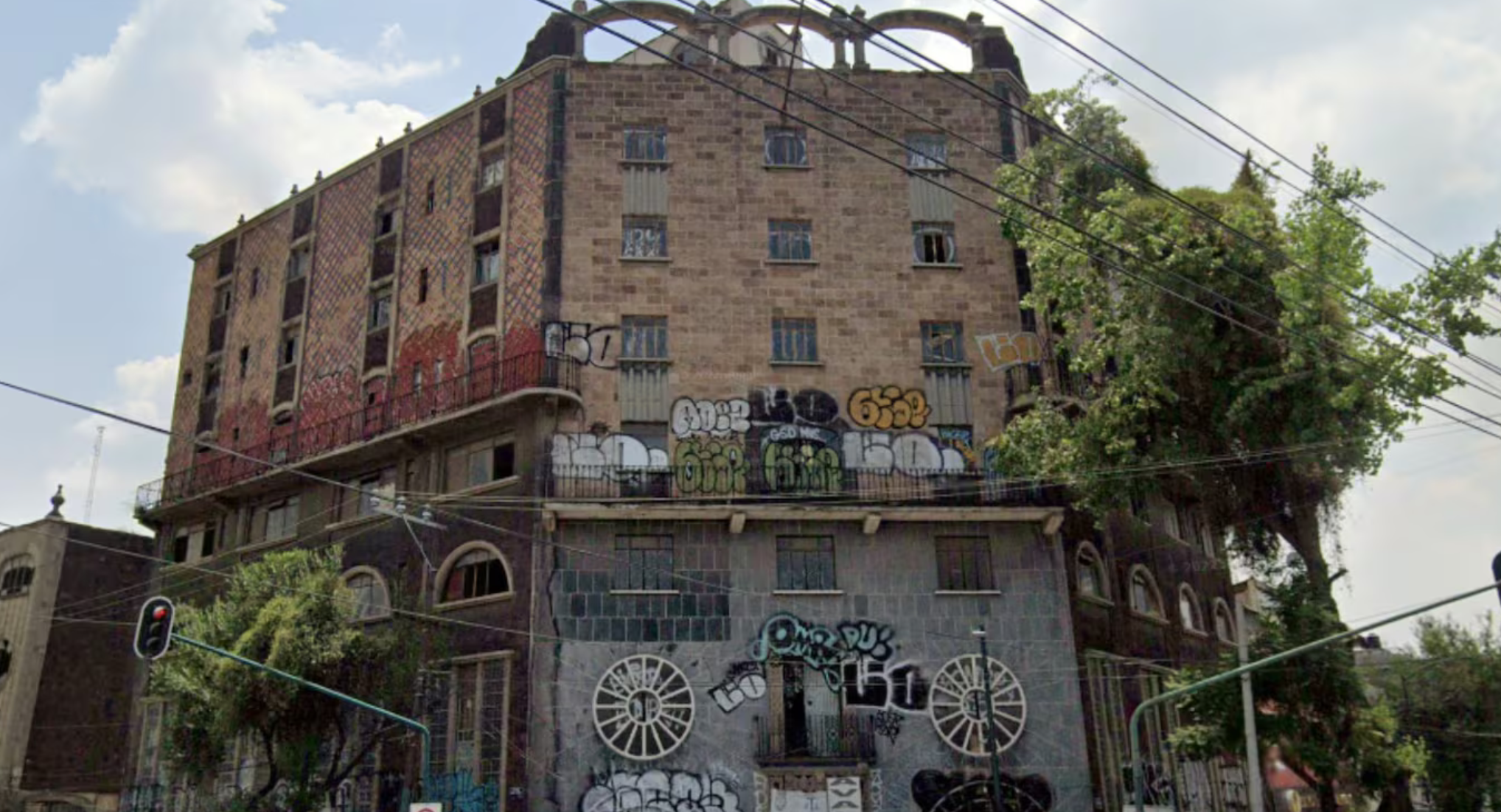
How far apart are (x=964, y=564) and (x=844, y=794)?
21.1 feet

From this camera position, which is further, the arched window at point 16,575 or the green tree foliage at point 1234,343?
the arched window at point 16,575

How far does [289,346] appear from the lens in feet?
133

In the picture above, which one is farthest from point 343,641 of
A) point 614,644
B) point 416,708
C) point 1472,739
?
point 1472,739

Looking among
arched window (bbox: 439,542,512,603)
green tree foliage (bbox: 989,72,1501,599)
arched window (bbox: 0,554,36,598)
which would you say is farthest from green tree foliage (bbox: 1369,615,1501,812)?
arched window (bbox: 0,554,36,598)

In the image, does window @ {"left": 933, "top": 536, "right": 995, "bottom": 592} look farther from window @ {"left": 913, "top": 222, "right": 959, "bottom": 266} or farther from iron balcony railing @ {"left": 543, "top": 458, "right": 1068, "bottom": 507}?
window @ {"left": 913, "top": 222, "right": 959, "bottom": 266}

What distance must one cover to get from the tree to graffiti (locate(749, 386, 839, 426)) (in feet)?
32.9

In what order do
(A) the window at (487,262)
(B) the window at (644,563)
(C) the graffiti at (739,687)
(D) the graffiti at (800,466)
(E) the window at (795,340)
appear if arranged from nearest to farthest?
1. (C) the graffiti at (739,687)
2. (B) the window at (644,563)
3. (D) the graffiti at (800,466)
4. (E) the window at (795,340)
5. (A) the window at (487,262)

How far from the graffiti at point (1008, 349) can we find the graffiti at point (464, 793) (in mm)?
16709

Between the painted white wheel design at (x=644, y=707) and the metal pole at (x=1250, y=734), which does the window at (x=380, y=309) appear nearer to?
the painted white wheel design at (x=644, y=707)

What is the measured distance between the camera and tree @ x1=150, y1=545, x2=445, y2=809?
27.4 metres

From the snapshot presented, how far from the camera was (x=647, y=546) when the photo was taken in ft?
98.9

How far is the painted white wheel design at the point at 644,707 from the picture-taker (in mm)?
28172

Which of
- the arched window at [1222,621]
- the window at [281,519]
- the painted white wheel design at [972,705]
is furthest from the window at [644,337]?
the arched window at [1222,621]

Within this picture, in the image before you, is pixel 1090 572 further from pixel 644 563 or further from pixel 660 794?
pixel 660 794
